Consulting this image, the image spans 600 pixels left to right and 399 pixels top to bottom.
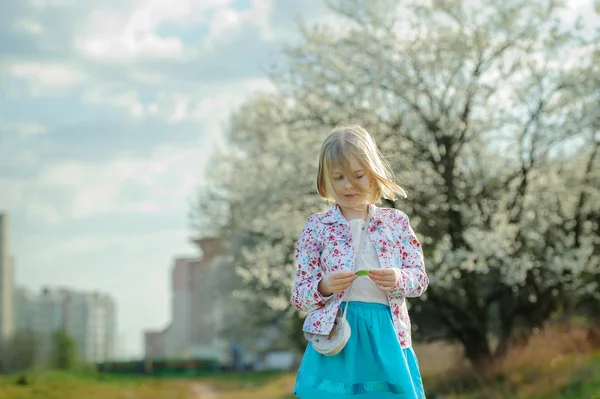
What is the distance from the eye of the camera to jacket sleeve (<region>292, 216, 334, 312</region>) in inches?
143

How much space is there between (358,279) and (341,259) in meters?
0.11

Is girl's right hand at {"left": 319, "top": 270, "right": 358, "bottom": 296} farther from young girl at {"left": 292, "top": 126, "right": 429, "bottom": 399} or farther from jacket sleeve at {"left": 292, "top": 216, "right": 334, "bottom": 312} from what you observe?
jacket sleeve at {"left": 292, "top": 216, "right": 334, "bottom": 312}

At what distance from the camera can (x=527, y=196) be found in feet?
38.9

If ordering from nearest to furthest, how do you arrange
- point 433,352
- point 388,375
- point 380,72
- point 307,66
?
point 388,375, point 380,72, point 307,66, point 433,352

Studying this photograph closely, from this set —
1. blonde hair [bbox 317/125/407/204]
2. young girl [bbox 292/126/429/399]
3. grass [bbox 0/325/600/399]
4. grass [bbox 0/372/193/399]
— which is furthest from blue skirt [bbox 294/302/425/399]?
grass [bbox 0/372/193/399]

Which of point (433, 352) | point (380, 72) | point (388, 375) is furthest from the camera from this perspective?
point (433, 352)

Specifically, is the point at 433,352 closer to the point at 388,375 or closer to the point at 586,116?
the point at 586,116

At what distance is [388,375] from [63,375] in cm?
1080

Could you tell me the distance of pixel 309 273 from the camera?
3719 millimetres

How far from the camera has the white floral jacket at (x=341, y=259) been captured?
11.9 ft

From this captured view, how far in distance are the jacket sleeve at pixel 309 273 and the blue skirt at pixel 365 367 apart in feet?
0.43

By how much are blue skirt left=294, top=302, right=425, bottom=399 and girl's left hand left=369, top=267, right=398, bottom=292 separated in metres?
0.18

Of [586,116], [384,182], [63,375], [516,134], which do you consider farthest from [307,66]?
Result: [384,182]

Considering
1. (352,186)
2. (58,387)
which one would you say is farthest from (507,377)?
(352,186)
